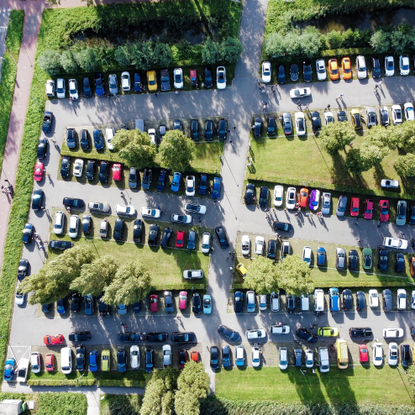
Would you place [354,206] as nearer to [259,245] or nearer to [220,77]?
[259,245]

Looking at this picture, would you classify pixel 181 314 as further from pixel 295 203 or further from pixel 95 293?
pixel 295 203

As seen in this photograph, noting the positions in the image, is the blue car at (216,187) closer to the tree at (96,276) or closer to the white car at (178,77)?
the white car at (178,77)

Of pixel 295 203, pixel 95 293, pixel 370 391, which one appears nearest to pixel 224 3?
pixel 295 203

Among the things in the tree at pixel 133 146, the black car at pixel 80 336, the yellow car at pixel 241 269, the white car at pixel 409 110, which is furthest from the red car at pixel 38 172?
the white car at pixel 409 110

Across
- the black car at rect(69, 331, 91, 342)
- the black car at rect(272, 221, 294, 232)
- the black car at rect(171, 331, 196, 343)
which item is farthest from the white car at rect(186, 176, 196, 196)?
the black car at rect(69, 331, 91, 342)

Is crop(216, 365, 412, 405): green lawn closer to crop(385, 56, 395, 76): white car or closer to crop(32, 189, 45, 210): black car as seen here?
crop(32, 189, 45, 210): black car

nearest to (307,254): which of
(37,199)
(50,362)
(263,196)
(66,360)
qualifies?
A: (263,196)

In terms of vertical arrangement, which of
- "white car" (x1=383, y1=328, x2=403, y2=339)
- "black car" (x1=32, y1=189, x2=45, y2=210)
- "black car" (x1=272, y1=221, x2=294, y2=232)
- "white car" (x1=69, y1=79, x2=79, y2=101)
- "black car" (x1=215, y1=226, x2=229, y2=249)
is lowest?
"white car" (x1=383, y1=328, x2=403, y2=339)

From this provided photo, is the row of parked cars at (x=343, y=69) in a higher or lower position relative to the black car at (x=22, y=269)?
higher
